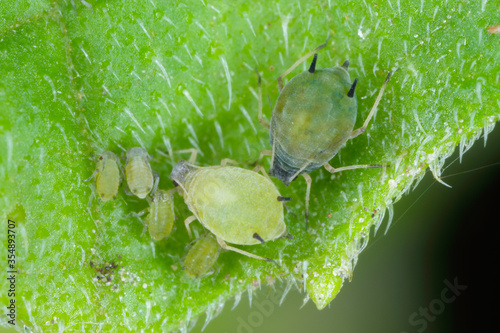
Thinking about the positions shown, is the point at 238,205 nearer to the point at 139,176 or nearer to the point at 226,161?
the point at 226,161

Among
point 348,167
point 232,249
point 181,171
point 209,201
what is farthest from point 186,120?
point 348,167

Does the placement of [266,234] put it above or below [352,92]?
below

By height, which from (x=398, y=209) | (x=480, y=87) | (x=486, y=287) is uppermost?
(x=480, y=87)

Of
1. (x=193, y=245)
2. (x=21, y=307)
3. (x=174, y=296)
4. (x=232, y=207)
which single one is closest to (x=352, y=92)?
(x=232, y=207)

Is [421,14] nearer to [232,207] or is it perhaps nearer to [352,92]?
[352,92]

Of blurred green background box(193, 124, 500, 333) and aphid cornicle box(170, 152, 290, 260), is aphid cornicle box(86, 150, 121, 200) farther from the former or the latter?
blurred green background box(193, 124, 500, 333)

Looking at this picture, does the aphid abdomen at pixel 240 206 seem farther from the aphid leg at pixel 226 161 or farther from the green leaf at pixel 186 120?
the green leaf at pixel 186 120

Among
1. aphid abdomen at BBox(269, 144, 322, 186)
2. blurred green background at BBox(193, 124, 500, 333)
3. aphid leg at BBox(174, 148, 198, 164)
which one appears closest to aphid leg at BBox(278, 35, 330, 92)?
aphid abdomen at BBox(269, 144, 322, 186)
